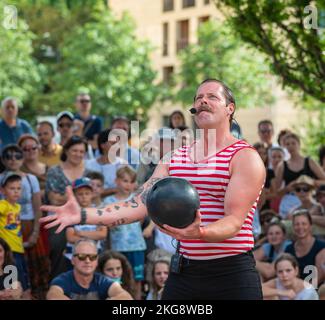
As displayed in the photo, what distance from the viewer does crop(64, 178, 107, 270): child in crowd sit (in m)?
9.70

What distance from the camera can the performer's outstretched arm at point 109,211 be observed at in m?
5.46

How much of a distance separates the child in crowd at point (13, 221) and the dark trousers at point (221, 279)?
4.50m

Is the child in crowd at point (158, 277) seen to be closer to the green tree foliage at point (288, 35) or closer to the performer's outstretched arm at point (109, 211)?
the performer's outstretched arm at point (109, 211)

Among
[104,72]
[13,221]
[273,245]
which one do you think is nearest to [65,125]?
[13,221]

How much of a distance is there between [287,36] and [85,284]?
5.25 metres

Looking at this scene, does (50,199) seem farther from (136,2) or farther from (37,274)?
(136,2)

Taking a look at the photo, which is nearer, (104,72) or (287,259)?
(287,259)

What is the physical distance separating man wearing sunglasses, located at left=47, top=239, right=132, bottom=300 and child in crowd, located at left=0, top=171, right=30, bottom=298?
1092 mm

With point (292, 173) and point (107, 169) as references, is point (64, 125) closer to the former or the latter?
point (107, 169)

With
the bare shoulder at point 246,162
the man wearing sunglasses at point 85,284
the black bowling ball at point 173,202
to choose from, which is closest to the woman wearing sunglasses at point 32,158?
the man wearing sunglasses at point 85,284

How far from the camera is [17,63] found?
3806 cm

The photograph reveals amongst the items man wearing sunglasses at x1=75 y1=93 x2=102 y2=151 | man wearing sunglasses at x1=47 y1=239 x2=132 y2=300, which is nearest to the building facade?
man wearing sunglasses at x1=75 y1=93 x2=102 y2=151

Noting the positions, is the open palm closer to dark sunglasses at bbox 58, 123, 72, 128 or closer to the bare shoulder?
the bare shoulder
